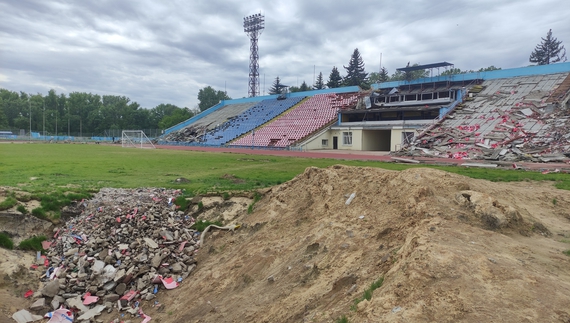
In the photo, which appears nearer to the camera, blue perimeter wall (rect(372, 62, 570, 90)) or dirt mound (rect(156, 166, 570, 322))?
dirt mound (rect(156, 166, 570, 322))

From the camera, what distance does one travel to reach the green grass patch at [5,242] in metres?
9.36

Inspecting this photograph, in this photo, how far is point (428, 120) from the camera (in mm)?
40000

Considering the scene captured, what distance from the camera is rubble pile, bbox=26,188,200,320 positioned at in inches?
331

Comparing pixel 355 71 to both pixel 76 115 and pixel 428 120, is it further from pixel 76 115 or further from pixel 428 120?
pixel 76 115

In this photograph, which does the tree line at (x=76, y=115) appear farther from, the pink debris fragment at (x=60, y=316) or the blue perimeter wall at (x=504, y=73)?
the pink debris fragment at (x=60, y=316)

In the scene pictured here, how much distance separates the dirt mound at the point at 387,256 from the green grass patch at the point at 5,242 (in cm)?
492

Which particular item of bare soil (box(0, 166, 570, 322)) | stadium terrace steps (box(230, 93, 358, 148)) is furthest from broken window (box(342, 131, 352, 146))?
bare soil (box(0, 166, 570, 322))

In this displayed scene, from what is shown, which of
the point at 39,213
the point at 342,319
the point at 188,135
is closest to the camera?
the point at 342,319

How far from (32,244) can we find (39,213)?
1167 millimetres

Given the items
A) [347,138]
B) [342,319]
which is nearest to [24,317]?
[342,319]

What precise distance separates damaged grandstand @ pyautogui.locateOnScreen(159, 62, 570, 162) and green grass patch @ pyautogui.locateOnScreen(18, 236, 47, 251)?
2770cm

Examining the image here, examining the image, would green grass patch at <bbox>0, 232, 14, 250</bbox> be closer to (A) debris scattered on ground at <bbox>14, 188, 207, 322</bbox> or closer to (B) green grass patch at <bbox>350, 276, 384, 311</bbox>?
(A) debris scattered on ground at <bbox>14, 188, 207, 322</bbox>

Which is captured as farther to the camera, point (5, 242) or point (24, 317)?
point (5, 242)

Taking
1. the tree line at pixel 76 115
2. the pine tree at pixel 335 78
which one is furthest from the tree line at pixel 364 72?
the tree line at pixel 76 115
